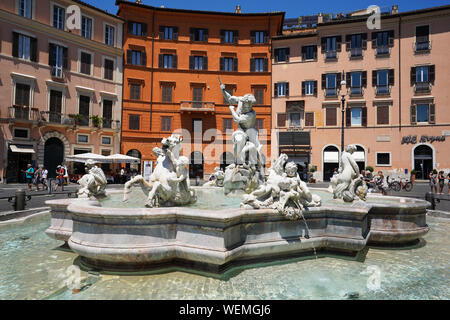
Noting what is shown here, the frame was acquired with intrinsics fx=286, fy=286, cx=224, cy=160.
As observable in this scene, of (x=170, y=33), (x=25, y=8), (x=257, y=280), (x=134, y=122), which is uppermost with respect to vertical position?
(x=170, y=33)

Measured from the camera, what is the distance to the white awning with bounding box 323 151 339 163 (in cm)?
2965

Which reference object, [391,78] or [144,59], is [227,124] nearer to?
[144,59]

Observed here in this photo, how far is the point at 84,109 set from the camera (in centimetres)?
2716

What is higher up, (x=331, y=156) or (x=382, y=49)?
(x=382, y=49)

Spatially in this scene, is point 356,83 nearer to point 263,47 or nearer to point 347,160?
point 263,47

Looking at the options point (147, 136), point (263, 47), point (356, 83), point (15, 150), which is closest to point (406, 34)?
point (356, 83)

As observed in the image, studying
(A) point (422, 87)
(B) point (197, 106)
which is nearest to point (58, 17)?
(B) point (197, 106)

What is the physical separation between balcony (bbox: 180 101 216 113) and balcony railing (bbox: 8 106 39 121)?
1325 centimetres

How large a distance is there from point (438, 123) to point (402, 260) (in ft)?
94.5

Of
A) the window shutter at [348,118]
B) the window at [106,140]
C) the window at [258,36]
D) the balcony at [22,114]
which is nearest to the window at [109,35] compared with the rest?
the window at [106,140]

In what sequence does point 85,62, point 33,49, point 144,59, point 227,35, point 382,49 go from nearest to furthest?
point 33,49 → point 85,62 → point 382,49 → point 144,59 → point 227,35

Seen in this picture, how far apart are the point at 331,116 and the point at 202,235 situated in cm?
2938

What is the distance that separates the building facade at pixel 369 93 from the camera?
90.0 ft

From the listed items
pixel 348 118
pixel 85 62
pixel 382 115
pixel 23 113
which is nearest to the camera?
pixel 23 113
